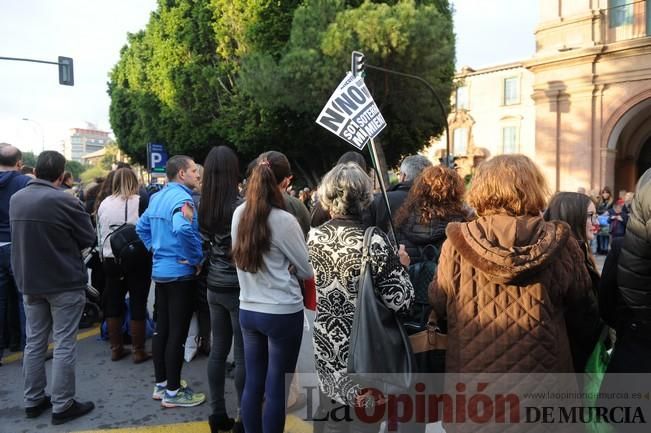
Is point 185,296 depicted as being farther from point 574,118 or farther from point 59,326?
point 574,118

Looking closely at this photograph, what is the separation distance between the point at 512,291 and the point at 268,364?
154cm

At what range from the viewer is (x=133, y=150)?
99.3 feet

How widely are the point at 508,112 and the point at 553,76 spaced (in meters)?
24.4

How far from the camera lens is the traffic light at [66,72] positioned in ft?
58.7

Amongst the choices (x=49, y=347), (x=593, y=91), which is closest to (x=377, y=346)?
(x=49, y=347)

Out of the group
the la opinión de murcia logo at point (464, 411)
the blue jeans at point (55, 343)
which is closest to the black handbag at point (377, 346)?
the la opinión de murcia logo at point (464, 411)

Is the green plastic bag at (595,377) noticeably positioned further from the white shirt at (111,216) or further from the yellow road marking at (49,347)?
the yellow road marking at (49,347)

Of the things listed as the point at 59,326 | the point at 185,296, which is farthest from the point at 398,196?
the point at 59,326

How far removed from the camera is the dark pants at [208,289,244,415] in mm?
3430

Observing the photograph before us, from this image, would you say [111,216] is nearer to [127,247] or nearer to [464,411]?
[127,247]

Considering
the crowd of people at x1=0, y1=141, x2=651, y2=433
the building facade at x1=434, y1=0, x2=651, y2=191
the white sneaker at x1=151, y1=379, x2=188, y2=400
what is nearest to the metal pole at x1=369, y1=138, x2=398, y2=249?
the crowd of people at x1=0, y1=141, x2=651, y2=433

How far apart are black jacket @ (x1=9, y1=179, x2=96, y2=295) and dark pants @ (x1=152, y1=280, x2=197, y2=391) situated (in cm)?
65

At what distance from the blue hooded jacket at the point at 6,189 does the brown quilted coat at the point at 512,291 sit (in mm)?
4551

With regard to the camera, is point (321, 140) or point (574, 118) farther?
point (321, 140)
